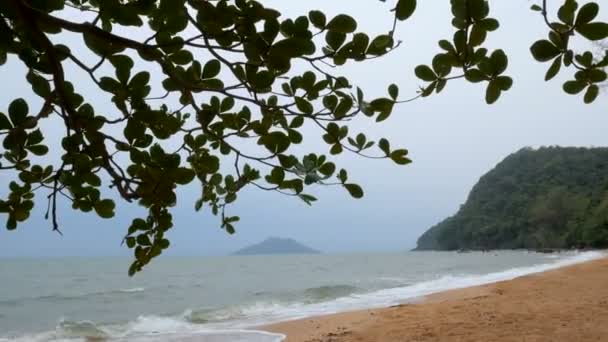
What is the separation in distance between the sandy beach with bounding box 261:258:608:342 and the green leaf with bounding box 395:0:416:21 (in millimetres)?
4715

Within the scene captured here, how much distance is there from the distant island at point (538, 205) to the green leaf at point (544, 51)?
4109cm

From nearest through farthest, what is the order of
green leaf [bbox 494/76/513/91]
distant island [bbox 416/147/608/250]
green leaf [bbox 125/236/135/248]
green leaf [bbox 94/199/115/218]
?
green leaf [bbox 494/76/513/91] < green leaf [bbox 94/199/115/218] < green leaf [bbox 125/236/135/248] < distant island [bbox 416/147/608/250]

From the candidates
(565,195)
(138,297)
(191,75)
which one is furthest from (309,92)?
(565,195)

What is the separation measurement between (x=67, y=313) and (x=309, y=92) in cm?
1494

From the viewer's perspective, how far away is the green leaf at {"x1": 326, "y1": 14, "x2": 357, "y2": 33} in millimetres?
815

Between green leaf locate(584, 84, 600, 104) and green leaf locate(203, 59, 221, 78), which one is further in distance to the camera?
green leaf locate(203, 59, 221, 78)

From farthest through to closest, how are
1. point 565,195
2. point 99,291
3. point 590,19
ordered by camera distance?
point 565,195 < point 99,291 < point 590,19

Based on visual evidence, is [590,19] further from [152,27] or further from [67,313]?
[67,313]

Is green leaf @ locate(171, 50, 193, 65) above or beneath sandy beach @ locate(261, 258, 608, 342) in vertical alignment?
above

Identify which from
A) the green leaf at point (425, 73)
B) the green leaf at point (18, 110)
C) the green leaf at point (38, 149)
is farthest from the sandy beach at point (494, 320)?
the green leaf at point (18, 110)

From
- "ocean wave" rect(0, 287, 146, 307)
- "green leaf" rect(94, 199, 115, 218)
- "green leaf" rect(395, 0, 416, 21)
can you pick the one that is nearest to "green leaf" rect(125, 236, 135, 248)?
"green leaf" rect(94, 199, 115, 218)

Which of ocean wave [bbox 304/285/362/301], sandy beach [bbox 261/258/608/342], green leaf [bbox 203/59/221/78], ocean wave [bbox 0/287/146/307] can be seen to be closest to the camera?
green leaf [bbox 203/59/221/78]

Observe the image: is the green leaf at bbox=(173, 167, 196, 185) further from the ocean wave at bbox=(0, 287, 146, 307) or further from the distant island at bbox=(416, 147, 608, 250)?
the distant island at bbox=(416, 147, 608, 250)

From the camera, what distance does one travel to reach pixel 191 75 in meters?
1.02
